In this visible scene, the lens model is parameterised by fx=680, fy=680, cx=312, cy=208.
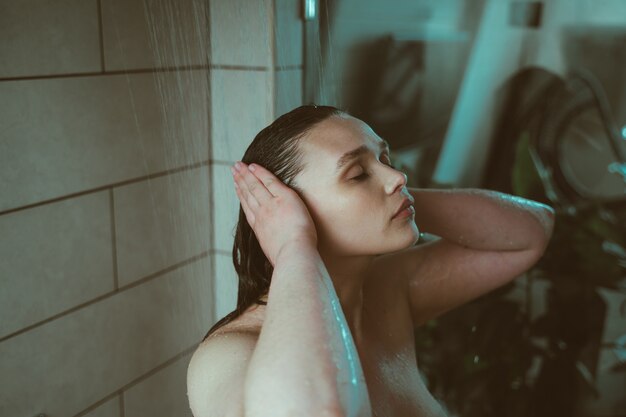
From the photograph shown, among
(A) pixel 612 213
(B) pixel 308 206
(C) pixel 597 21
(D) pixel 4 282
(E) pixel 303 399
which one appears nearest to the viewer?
(E) pixel 303 399

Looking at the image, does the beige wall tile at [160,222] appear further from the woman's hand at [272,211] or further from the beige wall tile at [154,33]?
the woman's hand at [272,211]

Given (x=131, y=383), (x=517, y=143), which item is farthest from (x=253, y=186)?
(x=517, y=143)

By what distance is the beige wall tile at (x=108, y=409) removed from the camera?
136 centimetres

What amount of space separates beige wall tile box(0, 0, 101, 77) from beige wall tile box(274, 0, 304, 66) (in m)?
0.38

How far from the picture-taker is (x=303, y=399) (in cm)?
74

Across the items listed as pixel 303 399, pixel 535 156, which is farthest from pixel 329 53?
pixel 303 399

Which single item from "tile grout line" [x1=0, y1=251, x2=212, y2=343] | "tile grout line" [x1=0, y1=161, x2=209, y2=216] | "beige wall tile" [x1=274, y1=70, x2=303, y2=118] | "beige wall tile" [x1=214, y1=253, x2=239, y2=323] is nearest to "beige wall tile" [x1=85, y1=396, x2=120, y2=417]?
"tile grout line" [x1=0, y1=251, x2=212, y2=343]

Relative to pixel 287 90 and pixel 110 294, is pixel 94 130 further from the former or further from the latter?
pixel 287 90

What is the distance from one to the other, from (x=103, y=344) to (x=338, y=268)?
1.89 ft

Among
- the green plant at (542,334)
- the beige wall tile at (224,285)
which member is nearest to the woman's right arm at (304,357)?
the beige wall tile at (224,285)

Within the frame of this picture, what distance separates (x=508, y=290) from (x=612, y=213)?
317mm

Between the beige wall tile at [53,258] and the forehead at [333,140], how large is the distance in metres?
0.51

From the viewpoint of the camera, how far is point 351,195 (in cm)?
97

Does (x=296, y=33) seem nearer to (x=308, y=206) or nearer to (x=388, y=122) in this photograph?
(x=388, y=122)
